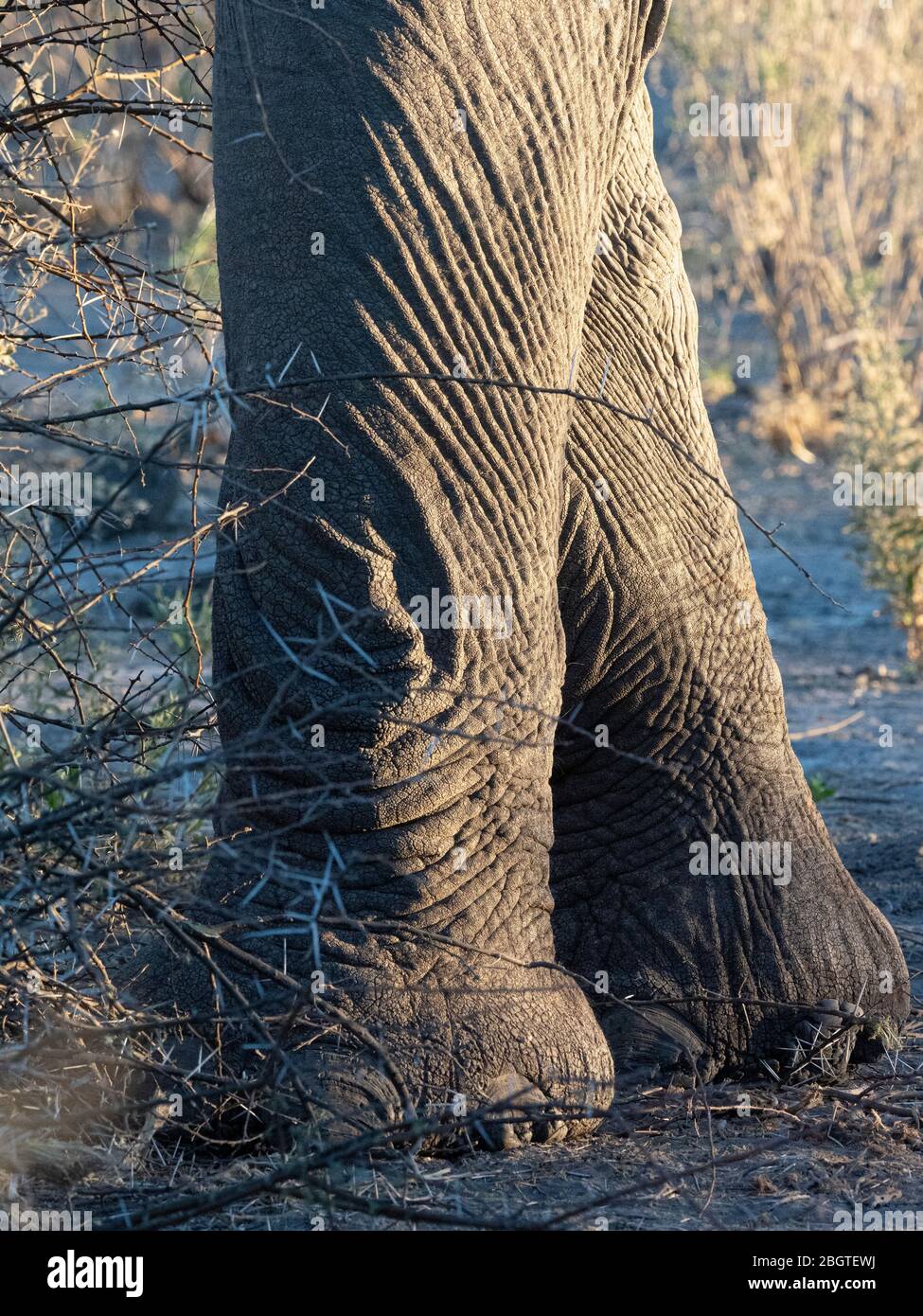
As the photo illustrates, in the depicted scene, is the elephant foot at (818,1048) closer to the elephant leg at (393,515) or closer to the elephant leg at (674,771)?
the elephant leg at (674,771)

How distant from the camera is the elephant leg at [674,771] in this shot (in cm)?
331

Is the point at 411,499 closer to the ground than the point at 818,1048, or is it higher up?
higher up

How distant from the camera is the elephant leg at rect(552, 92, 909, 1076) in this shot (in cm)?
331

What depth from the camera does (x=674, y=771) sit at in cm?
342

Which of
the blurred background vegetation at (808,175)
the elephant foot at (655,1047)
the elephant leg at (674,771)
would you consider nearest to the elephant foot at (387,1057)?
the elephant foot at (655,1047)

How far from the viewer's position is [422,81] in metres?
2.65

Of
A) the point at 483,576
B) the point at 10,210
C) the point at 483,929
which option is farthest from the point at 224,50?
the point at 483,929

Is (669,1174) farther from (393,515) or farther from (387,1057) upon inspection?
(393,515)

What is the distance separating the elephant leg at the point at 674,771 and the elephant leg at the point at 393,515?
0.46 meters

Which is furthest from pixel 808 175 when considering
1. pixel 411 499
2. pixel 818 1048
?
pixel 411 499

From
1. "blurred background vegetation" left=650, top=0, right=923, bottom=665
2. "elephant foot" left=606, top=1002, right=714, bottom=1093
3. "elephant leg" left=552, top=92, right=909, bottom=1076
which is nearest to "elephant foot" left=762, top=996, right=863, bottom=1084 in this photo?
"elephant leg" left=552, top=92, right=909, bottom=1076

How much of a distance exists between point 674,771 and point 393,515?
98cm

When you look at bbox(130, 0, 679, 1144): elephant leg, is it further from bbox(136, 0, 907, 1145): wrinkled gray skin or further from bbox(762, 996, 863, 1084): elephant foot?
bbox(762, 996, 863, 1084): elephant foot

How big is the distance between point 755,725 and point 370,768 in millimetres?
1077
